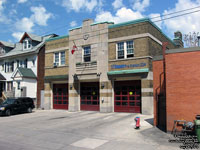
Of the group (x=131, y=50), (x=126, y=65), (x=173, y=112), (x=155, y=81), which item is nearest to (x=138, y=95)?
(x=126, y=65)

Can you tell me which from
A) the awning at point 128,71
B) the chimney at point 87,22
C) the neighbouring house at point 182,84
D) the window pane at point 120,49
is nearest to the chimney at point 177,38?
the window pane at point 120,49

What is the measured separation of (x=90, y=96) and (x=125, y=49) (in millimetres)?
6748

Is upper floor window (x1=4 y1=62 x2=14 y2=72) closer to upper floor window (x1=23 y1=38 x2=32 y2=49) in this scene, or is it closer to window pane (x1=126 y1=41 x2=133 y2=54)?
upper floor window (x1=23 y1=38 x2=32 y2=49)

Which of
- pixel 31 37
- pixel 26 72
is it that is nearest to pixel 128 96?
pixel 26 72

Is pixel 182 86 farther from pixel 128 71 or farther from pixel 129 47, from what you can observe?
pixel 129 47

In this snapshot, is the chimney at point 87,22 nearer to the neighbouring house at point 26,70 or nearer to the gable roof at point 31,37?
the neighbouring house at point 26,70

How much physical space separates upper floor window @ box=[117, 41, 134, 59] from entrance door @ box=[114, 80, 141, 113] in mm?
2689

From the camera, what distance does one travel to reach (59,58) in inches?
963

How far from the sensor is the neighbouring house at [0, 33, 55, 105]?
88.4 feet

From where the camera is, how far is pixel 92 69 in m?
21.2

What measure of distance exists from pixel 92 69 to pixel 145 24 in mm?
7150

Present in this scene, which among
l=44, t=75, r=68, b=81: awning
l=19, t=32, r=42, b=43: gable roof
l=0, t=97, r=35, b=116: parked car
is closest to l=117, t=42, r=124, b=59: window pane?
l=44, t=75, r=68, b=81: awning

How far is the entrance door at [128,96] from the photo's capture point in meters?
19.0

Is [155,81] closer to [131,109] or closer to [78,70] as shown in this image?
[131,109]
